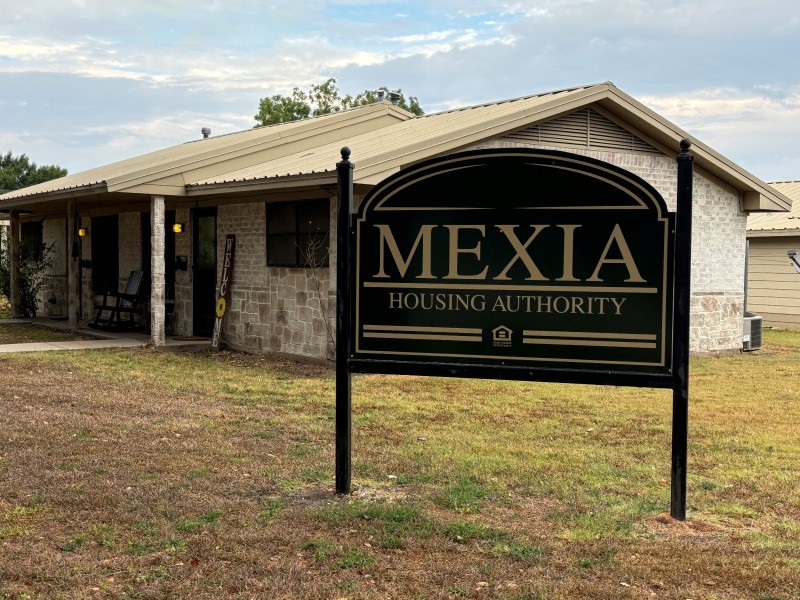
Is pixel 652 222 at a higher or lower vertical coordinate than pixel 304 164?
lower

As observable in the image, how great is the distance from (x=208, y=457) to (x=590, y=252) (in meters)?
3.14

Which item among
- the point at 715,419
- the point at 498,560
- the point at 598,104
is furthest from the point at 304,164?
the point at 498,560

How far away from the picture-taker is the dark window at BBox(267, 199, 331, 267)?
12.8m

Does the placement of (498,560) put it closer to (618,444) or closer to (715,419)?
(618,444)

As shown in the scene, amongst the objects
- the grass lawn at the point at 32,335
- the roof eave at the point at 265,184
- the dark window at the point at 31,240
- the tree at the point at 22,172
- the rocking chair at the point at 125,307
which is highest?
the tree at the point at 22,172

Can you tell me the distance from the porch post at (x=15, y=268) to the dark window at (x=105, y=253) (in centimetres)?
156

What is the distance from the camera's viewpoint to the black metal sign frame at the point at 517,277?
201 inches

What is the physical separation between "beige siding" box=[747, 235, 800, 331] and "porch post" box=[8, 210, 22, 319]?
1671cm

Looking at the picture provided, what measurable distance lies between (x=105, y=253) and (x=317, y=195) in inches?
333

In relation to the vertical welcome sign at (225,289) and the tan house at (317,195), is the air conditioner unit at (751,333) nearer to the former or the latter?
the tan house at (317,195)

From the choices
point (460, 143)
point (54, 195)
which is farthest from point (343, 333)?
point (54, 195)

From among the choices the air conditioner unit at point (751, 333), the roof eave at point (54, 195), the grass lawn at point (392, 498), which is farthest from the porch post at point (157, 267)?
the air conditioner unit at point (751, 333)

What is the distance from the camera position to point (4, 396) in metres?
9.28

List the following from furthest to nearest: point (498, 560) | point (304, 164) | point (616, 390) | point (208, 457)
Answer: point (304, 164) < point (616, 390) < point (208, 457) < point (498, 560)
